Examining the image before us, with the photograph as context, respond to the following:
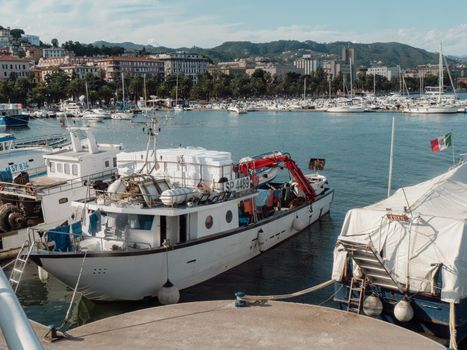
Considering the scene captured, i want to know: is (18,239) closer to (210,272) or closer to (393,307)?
(210,272)

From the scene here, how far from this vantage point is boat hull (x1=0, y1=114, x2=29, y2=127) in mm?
93719

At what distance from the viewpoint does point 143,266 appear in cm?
1727

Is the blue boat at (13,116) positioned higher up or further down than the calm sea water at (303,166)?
higher up

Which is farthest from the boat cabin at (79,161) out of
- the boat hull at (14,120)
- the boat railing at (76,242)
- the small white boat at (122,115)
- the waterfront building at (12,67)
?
the waterfront building at (12,67)

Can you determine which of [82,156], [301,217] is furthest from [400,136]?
[82,156]

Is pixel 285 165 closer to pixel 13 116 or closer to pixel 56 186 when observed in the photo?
pixel 56 186

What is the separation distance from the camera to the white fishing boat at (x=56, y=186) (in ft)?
78.8

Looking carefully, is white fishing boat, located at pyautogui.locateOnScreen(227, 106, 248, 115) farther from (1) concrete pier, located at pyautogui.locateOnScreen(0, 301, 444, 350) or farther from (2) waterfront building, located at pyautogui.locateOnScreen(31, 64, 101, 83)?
(1) concrete pier, located at pyautogui.locateOnScreen(0, 301, 444, 350)

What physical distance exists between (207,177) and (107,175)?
8.52 meters

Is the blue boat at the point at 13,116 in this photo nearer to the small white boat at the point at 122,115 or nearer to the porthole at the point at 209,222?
the small white boat at the point at 122,115

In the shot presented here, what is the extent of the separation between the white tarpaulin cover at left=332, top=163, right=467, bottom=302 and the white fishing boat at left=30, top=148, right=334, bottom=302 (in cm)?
551

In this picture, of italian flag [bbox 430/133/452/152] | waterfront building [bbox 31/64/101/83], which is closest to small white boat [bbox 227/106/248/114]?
waterfront building [bbox 31/64/101/83]

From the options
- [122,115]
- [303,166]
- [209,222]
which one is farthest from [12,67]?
[209,222]

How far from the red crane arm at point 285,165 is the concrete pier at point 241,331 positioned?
10.5 m
